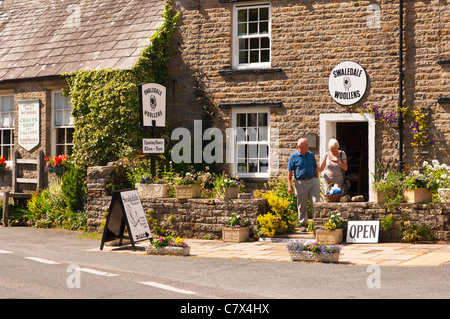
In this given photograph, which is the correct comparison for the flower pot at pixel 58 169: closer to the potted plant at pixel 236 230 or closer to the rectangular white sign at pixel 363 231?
the potted plant at pixel 236 230

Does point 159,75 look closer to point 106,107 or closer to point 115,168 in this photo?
point 106,107

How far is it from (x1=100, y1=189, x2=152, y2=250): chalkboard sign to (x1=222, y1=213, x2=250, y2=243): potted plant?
164 centimetres

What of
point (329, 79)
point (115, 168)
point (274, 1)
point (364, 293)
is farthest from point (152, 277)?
Result: point (274, 1)

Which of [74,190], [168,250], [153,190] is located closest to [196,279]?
[168,250]

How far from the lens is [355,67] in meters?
15.8

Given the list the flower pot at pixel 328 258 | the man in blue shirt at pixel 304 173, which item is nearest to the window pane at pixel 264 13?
the man in blue shirt at pixel 304 173

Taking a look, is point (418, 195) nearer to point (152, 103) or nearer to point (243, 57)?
point (152, 103)

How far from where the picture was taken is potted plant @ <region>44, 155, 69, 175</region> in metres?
17.8

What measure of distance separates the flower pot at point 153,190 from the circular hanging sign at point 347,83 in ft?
15.0

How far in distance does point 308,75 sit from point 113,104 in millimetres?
4867

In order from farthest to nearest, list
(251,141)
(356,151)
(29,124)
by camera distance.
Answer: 1. (29,124)
2. (356,151)
3. (251,141)

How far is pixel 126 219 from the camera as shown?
1234 cm

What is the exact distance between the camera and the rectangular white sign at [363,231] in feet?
41.3
